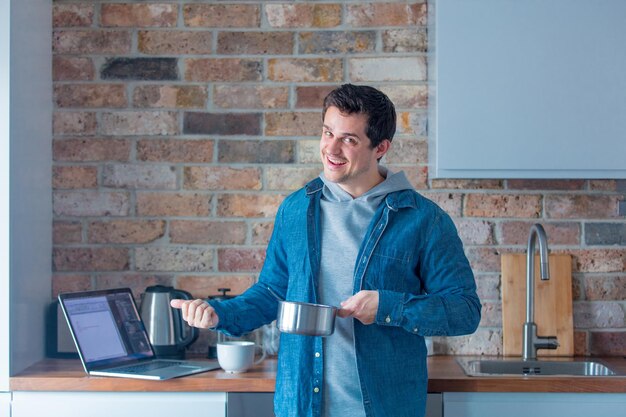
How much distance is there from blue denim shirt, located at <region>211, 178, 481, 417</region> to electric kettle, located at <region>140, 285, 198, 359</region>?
60 cm

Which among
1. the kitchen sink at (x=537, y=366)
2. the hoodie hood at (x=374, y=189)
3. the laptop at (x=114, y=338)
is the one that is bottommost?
the kitchen sink at (x=537, y=366)

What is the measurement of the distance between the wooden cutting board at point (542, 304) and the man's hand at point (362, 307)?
42.8 inches

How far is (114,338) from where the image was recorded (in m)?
2.61

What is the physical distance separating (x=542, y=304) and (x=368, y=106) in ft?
3.92

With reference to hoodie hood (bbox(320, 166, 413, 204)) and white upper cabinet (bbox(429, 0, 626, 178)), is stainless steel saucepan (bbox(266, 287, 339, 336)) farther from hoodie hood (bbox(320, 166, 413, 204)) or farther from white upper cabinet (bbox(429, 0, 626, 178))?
white upper cabinet (bbox(429, 0, 626, 178))

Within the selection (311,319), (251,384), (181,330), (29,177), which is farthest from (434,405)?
(29,177)

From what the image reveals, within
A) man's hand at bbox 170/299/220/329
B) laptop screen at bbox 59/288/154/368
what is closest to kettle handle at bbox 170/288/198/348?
laptop screen at bbox 59/288/154/368

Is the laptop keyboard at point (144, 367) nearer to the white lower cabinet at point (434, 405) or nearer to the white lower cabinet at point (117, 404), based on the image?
the white lower cabinet at point (117, 404)

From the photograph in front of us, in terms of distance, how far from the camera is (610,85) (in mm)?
2580

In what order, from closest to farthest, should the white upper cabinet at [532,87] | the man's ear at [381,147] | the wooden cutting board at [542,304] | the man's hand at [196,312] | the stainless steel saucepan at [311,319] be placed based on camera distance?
the stainless steel saucepan at [311,319] < the man's hand at [196,312] < the man's ear at [381,147] < the white upper cabinet at [532,87] < the wooden cutting board at [542,304]

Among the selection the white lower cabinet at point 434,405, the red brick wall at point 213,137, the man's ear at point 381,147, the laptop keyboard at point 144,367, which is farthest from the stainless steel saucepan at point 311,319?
the red brick wall at point 213,137

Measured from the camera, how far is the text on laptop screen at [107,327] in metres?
2.55

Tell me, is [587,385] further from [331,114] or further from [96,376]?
[96,376]

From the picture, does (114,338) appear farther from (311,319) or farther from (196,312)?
(311,319)
